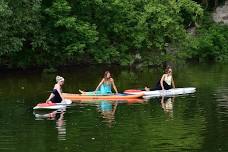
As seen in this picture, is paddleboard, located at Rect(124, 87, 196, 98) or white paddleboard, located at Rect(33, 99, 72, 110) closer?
white paddleboard, located at Rect(33, 99, 72, 110)

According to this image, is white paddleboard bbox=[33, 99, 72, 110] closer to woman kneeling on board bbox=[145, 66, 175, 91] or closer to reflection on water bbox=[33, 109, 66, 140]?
reflection on water bbox=[33, 109, 66, 140]

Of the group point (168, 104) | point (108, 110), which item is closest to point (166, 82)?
point (168, 104)

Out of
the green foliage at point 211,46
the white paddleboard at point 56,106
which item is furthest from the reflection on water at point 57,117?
the green foliage at point 211,46

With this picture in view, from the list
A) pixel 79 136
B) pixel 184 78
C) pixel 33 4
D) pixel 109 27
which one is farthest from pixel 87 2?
pixel 79 136

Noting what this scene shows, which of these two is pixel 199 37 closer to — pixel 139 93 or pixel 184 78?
pixel 184 78

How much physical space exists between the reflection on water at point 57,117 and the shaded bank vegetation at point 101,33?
16575 mm

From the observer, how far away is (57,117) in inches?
882

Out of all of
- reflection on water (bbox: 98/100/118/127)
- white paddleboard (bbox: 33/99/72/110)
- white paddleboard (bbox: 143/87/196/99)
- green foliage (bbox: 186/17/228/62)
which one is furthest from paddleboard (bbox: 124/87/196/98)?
green foliage (bbox: 186/17/228/62)

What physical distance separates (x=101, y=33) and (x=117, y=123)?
25.9 meters

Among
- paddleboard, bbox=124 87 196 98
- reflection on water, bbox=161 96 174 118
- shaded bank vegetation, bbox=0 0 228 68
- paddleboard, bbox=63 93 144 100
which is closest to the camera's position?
reflection on water, bbox=161 96 174 118

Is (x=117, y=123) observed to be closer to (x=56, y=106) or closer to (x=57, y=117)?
(x=57, y=117)

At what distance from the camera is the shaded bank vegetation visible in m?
42.6

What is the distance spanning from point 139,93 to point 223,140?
1062 cm

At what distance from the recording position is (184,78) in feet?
124
